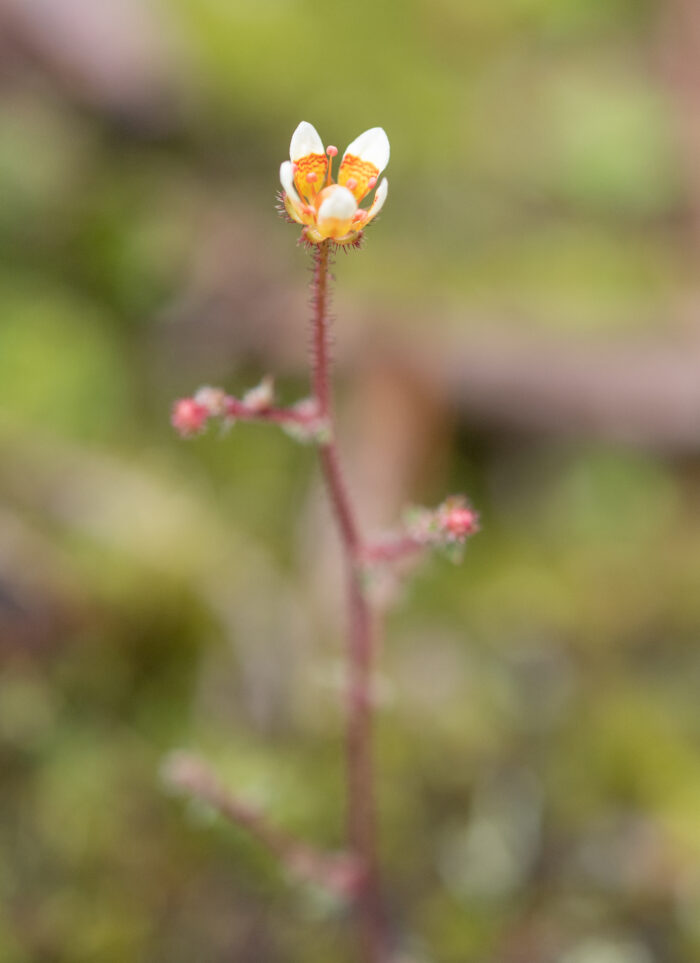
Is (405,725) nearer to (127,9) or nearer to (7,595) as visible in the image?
(7,595)

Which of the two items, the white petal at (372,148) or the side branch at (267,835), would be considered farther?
the side branch at (267,835)

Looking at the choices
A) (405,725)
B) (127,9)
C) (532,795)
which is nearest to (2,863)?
(405,725)

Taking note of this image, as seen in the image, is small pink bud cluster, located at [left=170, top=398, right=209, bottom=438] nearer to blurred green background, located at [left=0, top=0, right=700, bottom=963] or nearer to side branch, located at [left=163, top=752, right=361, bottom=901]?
side branch, located at [left=163, top=752, right=361, bottom=901]

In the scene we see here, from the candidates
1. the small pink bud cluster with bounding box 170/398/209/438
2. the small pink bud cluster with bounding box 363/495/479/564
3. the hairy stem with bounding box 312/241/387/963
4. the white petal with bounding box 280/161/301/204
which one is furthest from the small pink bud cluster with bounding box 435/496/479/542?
the white petal with bounding box 280/161/301/204

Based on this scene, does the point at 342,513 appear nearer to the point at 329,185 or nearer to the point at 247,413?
the point at 247,413

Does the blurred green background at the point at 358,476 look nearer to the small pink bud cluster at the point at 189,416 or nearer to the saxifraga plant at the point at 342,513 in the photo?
the saxifraga plant at the point at 342,513

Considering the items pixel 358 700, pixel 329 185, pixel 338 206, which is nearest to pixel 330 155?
pixel 329 185

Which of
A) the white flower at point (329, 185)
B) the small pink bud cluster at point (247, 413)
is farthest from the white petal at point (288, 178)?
the small pink bud cluster at point (247, 413)
